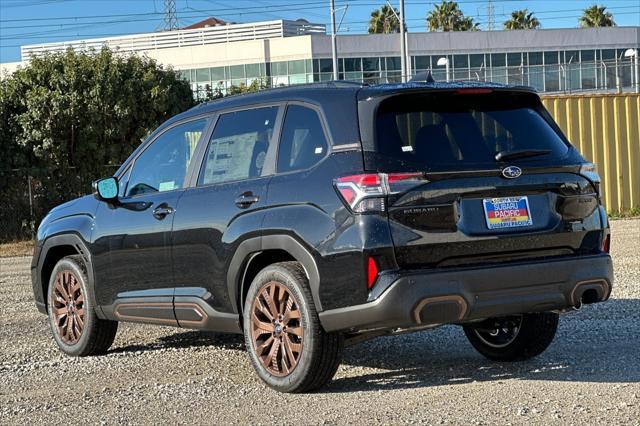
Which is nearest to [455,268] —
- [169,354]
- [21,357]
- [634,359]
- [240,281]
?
[240,281]

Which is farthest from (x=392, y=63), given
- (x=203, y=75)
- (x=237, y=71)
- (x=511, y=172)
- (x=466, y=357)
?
(x=511, y=172)

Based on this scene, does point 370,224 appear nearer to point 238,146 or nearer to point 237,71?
point 238,146

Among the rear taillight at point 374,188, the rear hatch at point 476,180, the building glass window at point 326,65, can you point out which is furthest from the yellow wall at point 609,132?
the building glass window at point 326,65

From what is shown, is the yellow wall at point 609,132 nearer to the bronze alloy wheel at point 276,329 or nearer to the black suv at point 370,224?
the black suv at point 370,224

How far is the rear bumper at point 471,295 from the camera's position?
5988mm

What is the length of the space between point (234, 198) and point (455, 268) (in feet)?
5.33

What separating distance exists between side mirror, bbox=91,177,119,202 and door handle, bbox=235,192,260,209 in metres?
1.58

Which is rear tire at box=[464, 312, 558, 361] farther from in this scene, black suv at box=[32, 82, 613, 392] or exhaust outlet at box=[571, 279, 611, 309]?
exhaust outlet at box=[571, 279, 611, 309]

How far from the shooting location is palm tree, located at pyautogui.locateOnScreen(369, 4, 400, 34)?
86.2m

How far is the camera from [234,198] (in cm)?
694

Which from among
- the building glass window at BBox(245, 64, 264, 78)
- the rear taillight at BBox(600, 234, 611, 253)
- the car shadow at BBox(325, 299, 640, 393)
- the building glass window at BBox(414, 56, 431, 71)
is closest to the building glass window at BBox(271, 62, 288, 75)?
the building glass window at BBox(245, 64, 264, 78)

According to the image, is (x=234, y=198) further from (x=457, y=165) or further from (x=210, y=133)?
(x=457, y=165)

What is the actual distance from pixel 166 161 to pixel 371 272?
2.49 metres

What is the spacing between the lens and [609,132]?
75.5 feet
